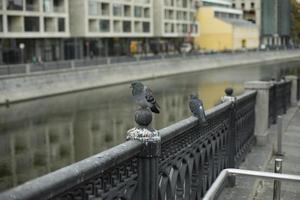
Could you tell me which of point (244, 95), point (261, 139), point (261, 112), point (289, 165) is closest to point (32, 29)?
point (261, 112)

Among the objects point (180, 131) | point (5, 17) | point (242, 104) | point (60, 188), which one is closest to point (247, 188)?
point (242, 104)

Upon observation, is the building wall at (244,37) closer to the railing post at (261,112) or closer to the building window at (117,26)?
the building window at (117,26)

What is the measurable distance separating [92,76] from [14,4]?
48.9 ft

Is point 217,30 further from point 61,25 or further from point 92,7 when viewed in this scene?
point 61,25

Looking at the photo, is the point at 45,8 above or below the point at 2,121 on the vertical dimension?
above

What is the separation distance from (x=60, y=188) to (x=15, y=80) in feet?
140

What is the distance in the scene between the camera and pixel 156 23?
321ft

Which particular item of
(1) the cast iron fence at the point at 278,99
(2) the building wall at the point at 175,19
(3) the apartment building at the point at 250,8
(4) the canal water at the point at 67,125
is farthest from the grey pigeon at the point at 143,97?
Result: (3) the apartment building at the point at 250,8

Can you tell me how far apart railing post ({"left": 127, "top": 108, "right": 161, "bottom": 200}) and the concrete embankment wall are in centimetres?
3997

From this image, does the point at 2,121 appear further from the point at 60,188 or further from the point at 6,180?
the point at 60,188

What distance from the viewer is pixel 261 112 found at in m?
11.5

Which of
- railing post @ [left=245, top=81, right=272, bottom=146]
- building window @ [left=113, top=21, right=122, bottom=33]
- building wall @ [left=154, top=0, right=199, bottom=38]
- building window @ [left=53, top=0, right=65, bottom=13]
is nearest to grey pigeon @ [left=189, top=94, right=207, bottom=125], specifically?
railing post @ [left=245, top=81, right=272, bottom=146]

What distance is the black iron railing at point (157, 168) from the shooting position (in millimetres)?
3102

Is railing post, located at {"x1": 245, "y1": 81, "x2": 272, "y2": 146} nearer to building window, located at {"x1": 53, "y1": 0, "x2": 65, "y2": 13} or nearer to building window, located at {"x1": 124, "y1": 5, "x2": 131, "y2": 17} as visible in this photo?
building window, located at {"x1": 53, "y1": 0, "x2": 65, "y2": 13}
